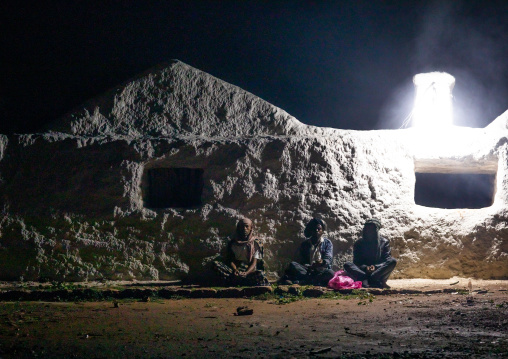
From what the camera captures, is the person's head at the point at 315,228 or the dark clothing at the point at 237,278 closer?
the dark clothing at the point at 237,278

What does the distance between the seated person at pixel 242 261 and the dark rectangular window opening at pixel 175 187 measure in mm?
1221

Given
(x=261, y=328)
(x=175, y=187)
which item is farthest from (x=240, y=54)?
(x=261, y=328)

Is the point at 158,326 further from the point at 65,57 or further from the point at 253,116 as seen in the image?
the point at 65,57

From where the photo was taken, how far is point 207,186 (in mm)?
8547

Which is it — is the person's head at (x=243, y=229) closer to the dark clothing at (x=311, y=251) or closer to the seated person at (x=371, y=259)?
the dark clothing at (x=311, y=251)

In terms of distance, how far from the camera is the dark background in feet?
36.1

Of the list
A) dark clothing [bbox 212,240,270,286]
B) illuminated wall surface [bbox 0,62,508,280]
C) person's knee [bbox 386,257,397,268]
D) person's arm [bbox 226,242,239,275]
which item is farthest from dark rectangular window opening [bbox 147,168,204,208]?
person's knee [bbox 386,257,397,268]

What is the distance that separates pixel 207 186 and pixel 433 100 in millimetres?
4687

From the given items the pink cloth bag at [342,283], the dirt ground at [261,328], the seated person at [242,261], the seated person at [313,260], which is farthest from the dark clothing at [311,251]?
the dirt ground at [261,328]

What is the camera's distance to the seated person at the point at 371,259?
7918 millimetres

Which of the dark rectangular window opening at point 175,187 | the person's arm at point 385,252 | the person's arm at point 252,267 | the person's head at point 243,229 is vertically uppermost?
the dark rectangular window opening at point 175,187

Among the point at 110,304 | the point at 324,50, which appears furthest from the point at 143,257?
the point at 324,50

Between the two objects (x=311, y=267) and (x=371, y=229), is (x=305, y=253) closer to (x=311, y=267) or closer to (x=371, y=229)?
(x=311, y=267)

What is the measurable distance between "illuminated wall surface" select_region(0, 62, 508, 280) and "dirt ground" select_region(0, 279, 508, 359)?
1.86 metres
